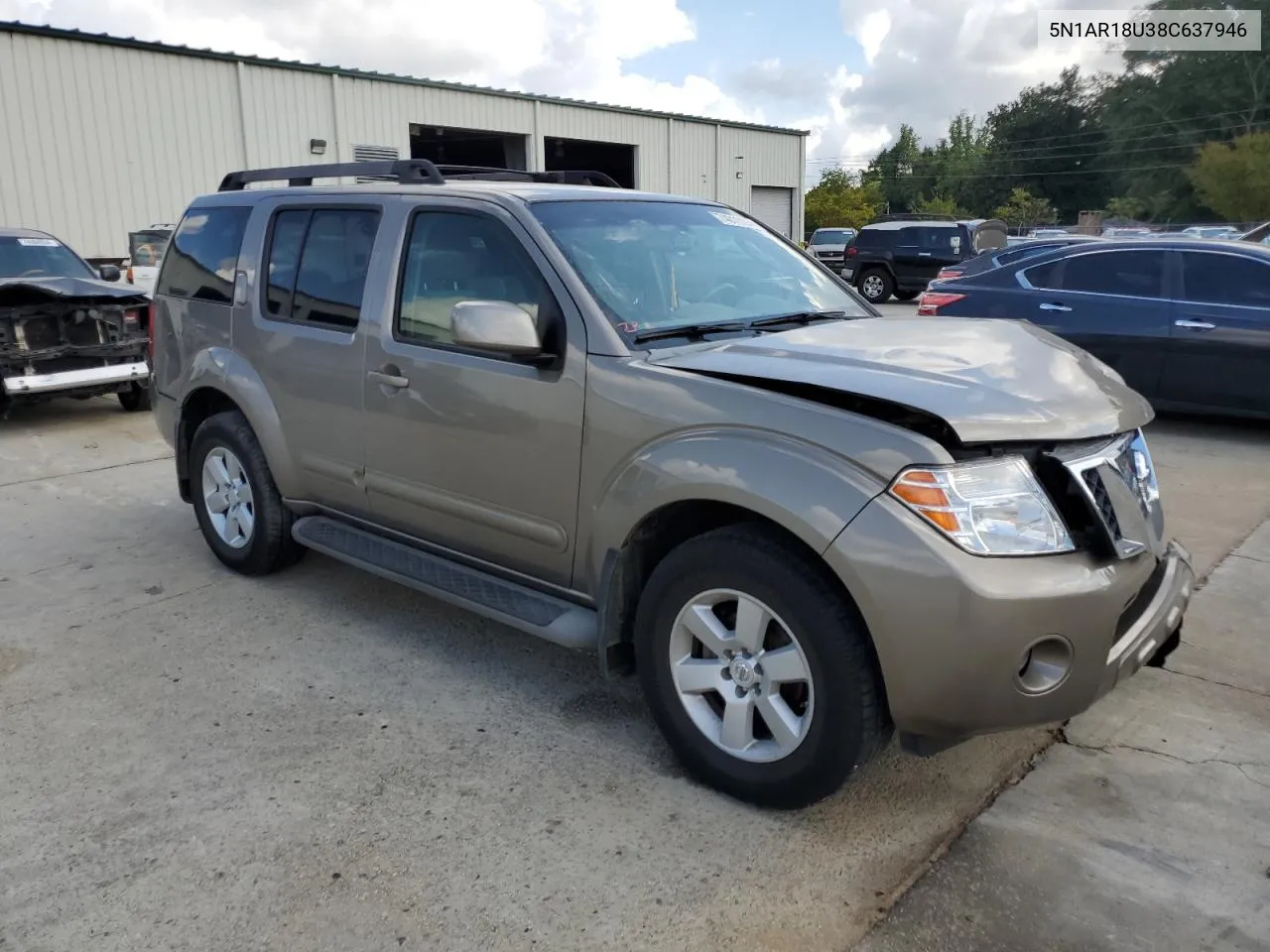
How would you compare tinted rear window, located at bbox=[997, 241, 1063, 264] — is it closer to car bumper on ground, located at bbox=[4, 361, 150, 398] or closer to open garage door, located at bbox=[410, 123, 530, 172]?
car bumper on ground, located at bbox=[4, 361, 150, 398]

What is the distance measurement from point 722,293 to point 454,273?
3.34 feet

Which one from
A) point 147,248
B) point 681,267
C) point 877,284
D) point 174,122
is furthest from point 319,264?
point 877,284

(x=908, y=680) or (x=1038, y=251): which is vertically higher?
(x=1038, y=251)

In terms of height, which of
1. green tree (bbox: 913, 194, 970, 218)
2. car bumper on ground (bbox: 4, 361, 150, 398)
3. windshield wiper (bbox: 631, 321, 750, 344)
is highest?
green tree (bbox: 913, 194, 970, 218)

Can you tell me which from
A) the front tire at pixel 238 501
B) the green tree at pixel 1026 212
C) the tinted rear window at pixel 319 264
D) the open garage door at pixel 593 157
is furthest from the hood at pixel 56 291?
the green tree at pixel 1026 212

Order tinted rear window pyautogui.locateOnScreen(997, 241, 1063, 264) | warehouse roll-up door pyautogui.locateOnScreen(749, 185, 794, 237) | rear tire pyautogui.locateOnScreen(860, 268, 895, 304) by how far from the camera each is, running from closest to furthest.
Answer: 1. tinted rear window pyautogui.locateOnScreen(997, 241, 1063, 264)
2. rear tire pyautogui.locateOnScreen(860, 268, 895, 304)
3. warehouse roll-up door pyautogui.locateOnScreen(749, 185, 794, 237)

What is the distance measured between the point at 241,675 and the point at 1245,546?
505 centimetres

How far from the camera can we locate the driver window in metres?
3.61

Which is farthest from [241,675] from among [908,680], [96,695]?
[908,680]

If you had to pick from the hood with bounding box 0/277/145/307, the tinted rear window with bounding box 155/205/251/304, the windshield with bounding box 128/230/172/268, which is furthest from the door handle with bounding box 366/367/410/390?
the windshield with bounding box 128/230/172/268

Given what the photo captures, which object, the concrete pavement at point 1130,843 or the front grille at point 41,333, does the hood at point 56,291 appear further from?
the concrete pavement at point 1130,843

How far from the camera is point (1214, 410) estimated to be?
7938 mm

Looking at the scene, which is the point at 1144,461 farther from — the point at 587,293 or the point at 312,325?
the point at 312,325

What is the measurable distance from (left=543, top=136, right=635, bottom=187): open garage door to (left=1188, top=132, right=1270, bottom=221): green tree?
29.2 metres
